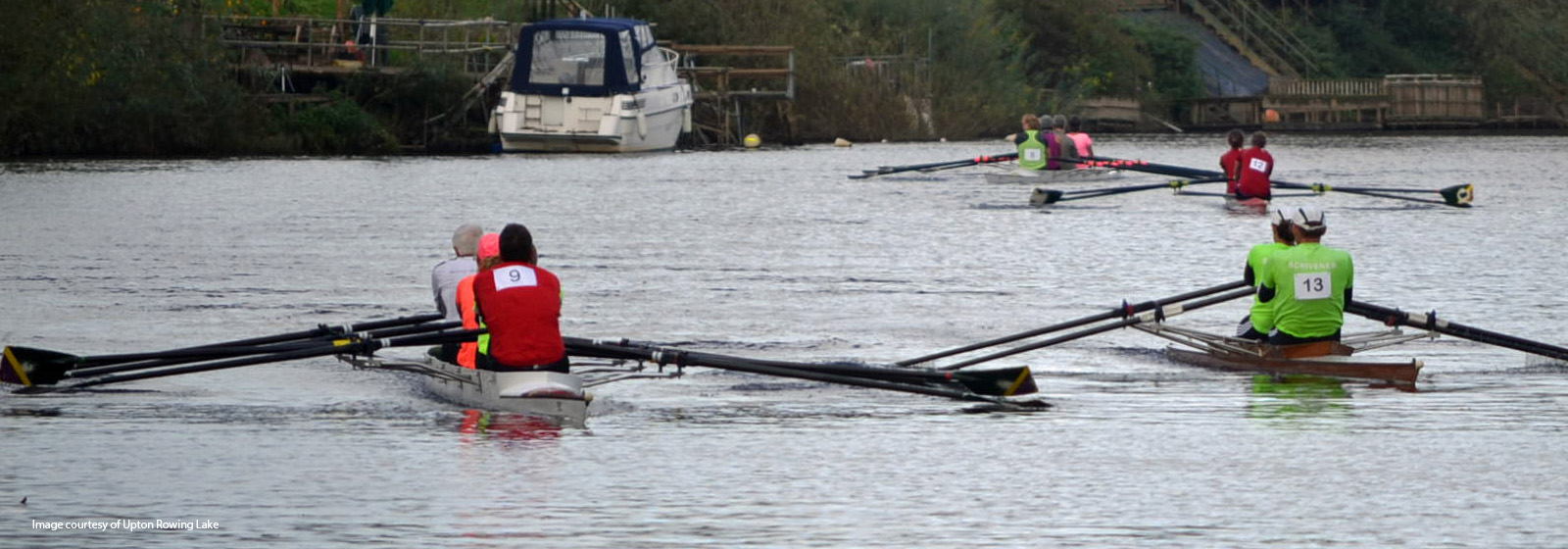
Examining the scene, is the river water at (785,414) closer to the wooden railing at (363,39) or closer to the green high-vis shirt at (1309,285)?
the green high-vis shirt at (1309,285)

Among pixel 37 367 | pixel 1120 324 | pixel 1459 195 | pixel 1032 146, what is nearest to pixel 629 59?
pixel 1032 146

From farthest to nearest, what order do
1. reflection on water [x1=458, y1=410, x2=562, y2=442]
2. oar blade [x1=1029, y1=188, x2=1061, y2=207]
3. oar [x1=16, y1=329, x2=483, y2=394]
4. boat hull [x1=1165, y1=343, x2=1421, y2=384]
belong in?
oar blade [x1=1029, y1=188, x2=1061, y2=207] < boat hull [x1=1165, y1=343, x2=1421, y2=384] < oar [x1=16, y1=329, x2=483, y2=394] < reflection on water [x1=458, y1=410, x2=562, y2=442]

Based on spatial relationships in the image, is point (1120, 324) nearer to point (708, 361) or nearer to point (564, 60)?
point (708, 361)

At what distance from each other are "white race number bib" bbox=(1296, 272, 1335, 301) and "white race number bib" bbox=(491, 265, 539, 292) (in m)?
5.86

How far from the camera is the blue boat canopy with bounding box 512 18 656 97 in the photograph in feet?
204

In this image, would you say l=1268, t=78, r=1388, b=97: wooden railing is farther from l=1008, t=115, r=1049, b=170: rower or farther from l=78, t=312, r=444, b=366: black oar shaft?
l=78, t=312, r=444, b=366: black oar shaft

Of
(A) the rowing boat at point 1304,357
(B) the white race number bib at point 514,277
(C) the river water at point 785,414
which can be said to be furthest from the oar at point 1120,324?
(B) the white race number bib at point 514,277

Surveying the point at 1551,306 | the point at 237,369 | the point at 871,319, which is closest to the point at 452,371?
the point at 237,369

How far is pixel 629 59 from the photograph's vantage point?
6203 centimetres

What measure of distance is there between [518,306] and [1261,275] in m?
5.85

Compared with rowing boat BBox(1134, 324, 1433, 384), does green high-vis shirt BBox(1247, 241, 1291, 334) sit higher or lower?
higher

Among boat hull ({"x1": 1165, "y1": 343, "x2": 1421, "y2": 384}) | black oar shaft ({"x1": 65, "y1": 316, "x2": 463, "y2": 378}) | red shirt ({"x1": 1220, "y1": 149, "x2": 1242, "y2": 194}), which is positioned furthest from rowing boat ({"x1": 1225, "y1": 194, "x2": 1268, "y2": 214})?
black oar shaft ({"x1": 65, "y1": 316, "x2": 463, "y2": 378})

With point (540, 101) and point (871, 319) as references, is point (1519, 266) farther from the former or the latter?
point (540, 101)

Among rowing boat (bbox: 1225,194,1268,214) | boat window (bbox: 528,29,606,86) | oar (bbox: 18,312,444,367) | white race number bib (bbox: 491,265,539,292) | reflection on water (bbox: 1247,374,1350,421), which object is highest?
boat window (bbox: 528,29,606,86)
